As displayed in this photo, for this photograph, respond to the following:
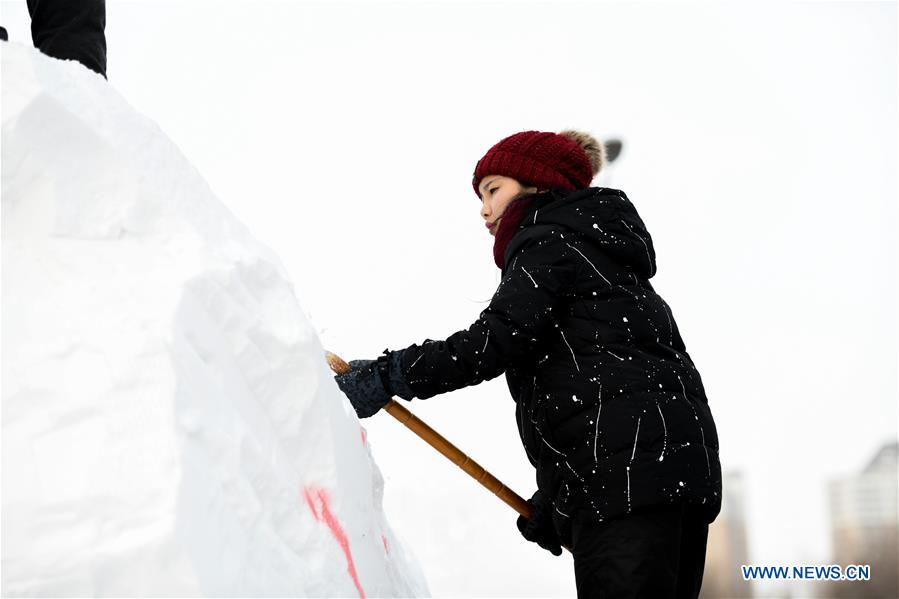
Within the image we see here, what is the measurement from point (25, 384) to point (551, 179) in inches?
65.1

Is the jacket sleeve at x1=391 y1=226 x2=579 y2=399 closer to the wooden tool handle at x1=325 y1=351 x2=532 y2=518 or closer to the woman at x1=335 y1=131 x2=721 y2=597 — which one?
the woman at x1=335 y1=131 x2=721 y2=597

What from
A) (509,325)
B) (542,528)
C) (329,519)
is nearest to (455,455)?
(542,528)

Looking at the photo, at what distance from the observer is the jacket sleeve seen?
8.06 feet

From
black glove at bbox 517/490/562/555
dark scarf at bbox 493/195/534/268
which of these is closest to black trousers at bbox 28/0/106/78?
dark scarf at bbox 493/195/534/268

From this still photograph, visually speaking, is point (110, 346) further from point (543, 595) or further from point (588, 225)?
point (543, 595)

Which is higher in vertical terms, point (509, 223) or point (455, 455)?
point (509, 223)

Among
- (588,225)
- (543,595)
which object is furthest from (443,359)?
(543,595)

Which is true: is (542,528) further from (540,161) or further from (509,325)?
(540,161)

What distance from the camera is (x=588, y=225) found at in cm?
254

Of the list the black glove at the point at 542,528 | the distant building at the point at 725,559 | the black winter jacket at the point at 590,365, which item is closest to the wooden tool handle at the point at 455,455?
the black glove at the point at 542,528

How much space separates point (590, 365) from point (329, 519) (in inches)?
33.7

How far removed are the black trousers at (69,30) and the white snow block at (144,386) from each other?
2.43 ft

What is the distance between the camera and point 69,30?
2.65 meters

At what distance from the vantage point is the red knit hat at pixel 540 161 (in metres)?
2.76
